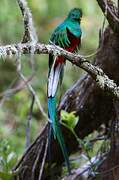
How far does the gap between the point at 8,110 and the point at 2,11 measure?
931 mm

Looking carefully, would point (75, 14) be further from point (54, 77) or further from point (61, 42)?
point (54, 77)

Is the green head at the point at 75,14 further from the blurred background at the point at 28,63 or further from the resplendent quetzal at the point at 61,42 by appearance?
the blurred background at the point at 28,63

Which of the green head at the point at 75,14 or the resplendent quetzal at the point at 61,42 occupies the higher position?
the green head at the point at 75,14

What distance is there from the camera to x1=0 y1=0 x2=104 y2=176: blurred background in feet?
11.7

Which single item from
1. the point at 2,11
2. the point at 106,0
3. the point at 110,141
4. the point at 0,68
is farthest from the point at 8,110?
the point at 106,0

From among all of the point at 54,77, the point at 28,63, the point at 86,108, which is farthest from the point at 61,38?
the point at 28,63

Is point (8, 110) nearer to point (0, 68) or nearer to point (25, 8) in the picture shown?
point (0, 68)

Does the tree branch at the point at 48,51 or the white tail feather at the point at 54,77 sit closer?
the tree branch at the point at 48,51

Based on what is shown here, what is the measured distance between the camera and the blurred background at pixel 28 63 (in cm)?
358

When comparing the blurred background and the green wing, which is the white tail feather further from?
the blurred background

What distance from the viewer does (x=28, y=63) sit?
392cm

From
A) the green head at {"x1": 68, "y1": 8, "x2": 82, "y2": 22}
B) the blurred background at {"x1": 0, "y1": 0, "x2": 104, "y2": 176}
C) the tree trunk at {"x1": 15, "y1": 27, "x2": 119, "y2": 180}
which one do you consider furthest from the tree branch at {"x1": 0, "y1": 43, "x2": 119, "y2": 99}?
the blurred background at {"x1": 0, "y1": 0, "x2": 104, "y2": 176}

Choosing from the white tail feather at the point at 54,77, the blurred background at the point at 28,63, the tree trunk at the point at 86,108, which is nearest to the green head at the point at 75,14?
the white tail feather at the point at 54,77

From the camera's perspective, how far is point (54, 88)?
6.55 feet
